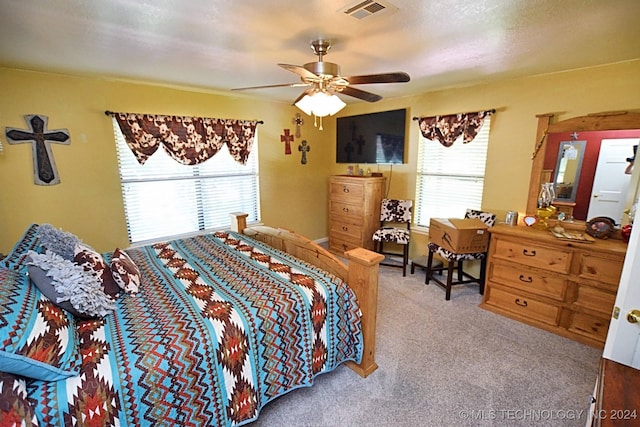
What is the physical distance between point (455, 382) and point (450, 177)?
2354mm

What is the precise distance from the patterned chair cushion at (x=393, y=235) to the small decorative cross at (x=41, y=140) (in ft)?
11.1

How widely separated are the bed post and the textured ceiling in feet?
4.48

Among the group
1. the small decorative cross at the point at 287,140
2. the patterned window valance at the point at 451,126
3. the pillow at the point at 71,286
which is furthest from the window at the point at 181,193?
the patterned window valance at the point at 451,126

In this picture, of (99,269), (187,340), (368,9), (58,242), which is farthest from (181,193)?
(368,9)

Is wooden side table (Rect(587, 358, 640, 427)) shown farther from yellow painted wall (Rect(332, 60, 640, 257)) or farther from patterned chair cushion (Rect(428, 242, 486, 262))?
yellow painted wall (Rect(332, 60, 640, 257))

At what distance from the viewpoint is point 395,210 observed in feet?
12.9

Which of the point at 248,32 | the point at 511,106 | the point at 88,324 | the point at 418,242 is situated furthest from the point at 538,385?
the point at 248,32

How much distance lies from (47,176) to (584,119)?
4.79 metres

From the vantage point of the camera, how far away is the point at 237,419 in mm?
1439

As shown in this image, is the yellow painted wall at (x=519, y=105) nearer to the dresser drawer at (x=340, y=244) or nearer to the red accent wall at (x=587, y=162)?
the red accent wall at (x=587, y=162)

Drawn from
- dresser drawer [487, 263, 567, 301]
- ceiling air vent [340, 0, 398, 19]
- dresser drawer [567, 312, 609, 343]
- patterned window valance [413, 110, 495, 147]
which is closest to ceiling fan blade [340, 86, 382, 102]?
ceiling air vent [340, 0, 398, 19]

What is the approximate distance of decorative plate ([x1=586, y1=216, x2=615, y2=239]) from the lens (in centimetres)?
237

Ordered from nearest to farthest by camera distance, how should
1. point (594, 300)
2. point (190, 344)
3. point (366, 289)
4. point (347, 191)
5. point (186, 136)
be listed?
point (190, 344) → point (366, 289) → point (594, 300) → point (186, 136) → point (347, 191)

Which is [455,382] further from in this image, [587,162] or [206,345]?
[587,162]
